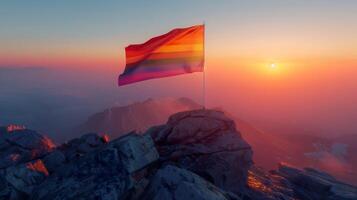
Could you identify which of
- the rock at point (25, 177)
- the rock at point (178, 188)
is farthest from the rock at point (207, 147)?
the rock at point (25, 177)

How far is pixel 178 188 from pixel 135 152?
4188 millimetres

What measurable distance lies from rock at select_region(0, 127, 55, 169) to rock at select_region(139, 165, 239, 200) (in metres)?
11.0

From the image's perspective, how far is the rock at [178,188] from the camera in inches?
540

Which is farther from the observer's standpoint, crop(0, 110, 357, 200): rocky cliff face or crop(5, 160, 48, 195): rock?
crop(5, 160, 48, 195): rock

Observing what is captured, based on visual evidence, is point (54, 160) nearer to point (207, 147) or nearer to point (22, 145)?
point (22, 145)

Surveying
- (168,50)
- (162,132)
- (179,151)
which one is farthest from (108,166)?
(168,50)

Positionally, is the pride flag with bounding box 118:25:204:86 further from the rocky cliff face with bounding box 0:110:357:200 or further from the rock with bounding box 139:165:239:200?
the rock with bounding box 139:165:239:200

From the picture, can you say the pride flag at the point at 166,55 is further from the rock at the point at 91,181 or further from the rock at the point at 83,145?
the rock at the point at 91,181

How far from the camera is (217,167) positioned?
2131cm

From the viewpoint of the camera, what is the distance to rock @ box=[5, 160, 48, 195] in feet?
60.7

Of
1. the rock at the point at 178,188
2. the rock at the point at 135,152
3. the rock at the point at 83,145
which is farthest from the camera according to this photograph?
the rock at the point at 83,145

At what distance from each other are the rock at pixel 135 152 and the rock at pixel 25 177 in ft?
15.5

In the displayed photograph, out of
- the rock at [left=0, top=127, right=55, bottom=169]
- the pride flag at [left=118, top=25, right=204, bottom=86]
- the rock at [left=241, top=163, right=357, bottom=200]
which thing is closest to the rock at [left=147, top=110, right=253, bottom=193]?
the rock at [left=241, top=163, right=357, bottom=200]

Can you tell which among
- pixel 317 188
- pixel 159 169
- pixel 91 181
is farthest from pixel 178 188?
pixel 317 188
